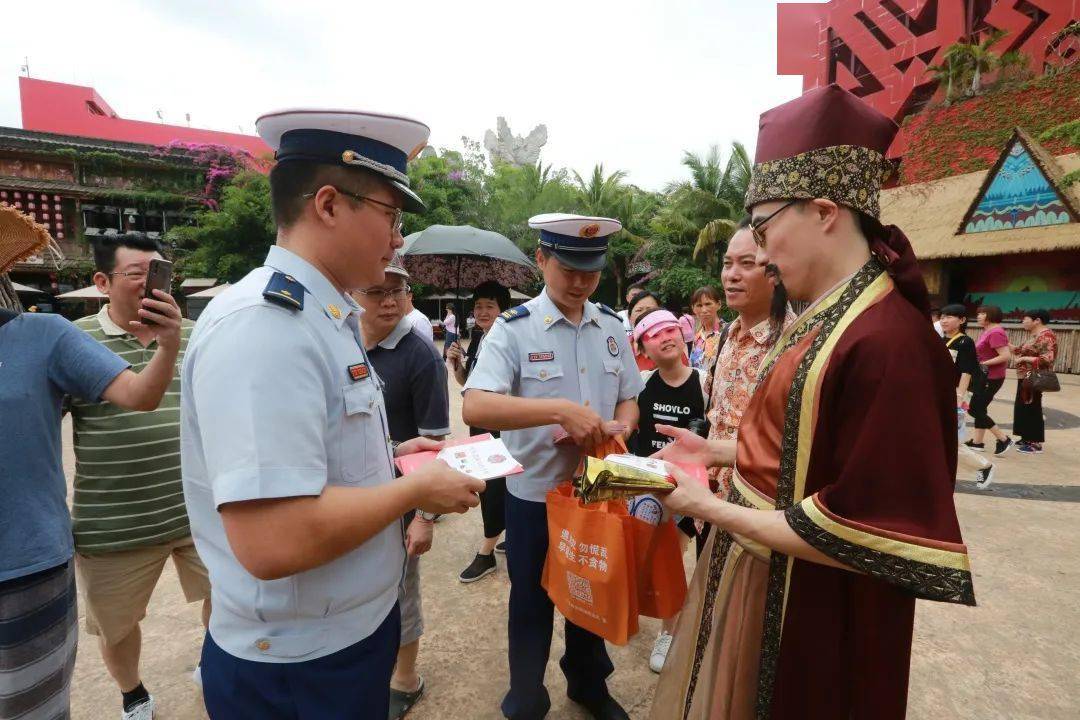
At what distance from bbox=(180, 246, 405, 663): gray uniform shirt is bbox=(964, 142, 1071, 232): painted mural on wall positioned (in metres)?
19.9

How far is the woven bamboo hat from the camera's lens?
66.4 inches

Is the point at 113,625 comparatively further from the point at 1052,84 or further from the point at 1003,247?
the point at 1052,84

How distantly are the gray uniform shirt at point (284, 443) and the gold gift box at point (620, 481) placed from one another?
58cm

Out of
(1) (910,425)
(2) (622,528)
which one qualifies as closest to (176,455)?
(2) (622,528)

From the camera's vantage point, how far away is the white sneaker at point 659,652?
2846mm

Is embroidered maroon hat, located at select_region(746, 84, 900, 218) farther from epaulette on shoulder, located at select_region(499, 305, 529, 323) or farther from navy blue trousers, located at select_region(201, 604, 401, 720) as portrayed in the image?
navy blue trousers, located at select_region(201, 604, 401, 720)

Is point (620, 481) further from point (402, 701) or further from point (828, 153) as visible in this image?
point (402, 701)

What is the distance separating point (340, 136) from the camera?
1.30m

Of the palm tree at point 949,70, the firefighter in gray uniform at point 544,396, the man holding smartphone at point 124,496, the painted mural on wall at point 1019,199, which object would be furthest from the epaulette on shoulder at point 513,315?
the palm tree at point 949,70

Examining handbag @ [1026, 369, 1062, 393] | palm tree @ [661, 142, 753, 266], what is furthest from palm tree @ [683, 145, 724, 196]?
handbag @ [1026, 369, 1062, 393]

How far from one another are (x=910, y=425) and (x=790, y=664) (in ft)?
2.24

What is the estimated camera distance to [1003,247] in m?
15.1

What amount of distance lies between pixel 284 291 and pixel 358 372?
0.26 m

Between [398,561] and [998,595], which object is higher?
[398,561]
